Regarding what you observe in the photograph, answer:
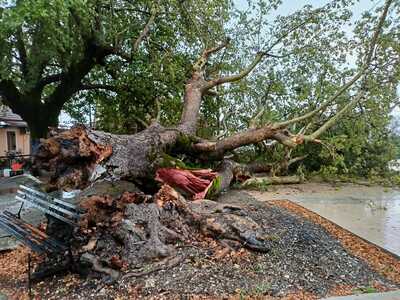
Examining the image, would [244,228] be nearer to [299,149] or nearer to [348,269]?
[348,269]

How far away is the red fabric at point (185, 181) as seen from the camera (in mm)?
5518

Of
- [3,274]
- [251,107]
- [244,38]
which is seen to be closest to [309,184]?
[251,107]

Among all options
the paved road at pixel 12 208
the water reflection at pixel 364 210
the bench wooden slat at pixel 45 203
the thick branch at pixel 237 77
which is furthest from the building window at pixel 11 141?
the water reflection at pixel 364 210

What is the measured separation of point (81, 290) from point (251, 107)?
7867 millimetres

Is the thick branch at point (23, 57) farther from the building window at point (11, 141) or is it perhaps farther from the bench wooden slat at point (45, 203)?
the building window at point (11, 141)

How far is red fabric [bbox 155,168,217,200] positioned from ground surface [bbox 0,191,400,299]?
1928 millimetres

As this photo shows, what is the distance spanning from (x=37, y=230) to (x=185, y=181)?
273 centimetres

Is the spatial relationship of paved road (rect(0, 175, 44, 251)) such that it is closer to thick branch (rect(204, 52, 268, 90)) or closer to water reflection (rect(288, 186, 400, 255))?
water reflection (rect(288, 186, 400, 255))

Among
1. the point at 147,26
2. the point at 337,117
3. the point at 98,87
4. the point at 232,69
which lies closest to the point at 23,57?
the point at 98,87

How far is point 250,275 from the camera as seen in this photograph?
3.11 meters

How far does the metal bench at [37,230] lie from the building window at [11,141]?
15388 mm

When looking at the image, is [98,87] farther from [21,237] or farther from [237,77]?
[21,237]

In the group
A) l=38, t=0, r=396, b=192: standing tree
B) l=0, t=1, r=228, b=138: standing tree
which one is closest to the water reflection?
l=38, t=0, r=396, b=192: standing tree

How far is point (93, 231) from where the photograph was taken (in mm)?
3582
